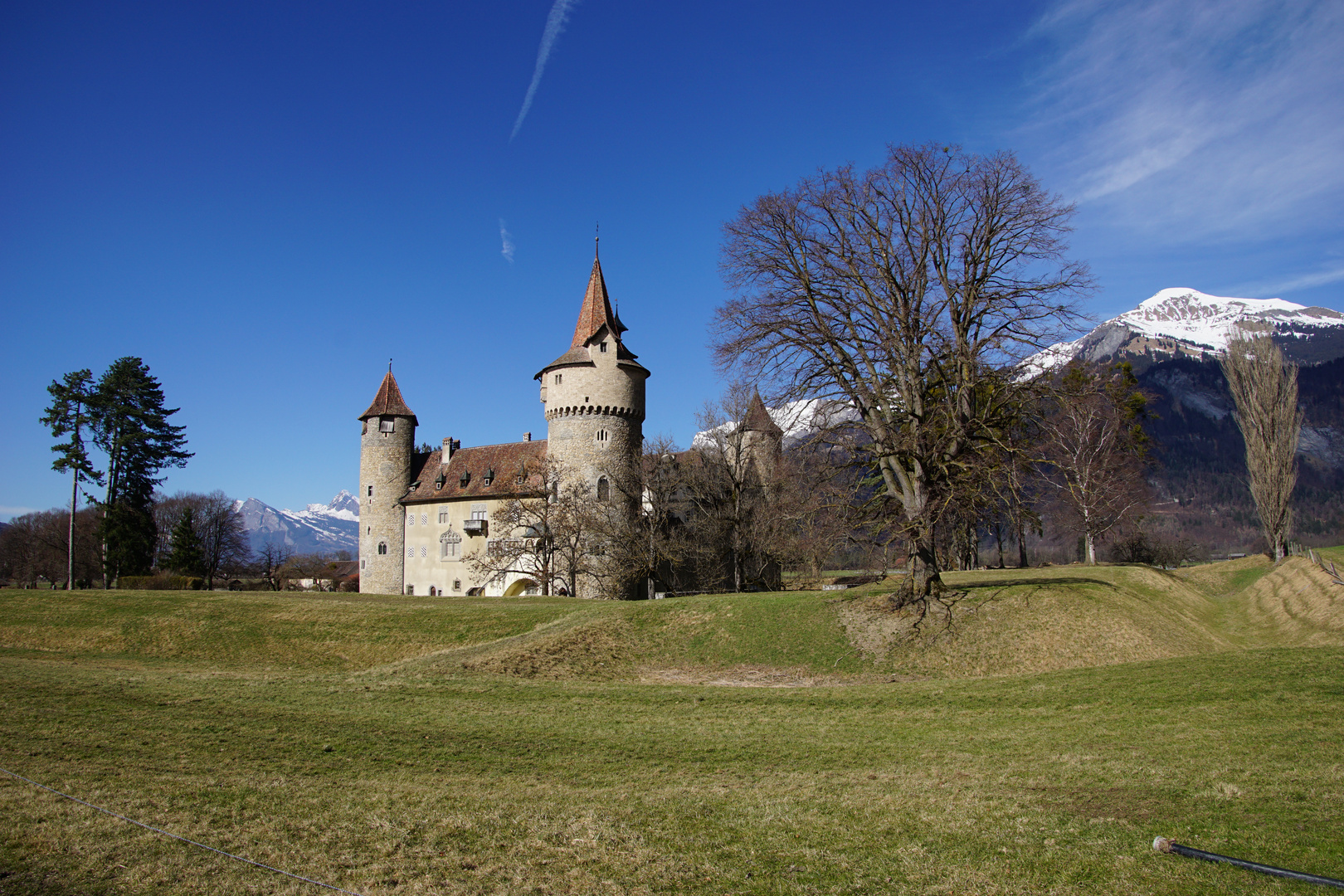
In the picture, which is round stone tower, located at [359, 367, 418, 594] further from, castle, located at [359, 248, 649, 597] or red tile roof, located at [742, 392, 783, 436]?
red tile roof, located at [742, 392, 783, 436]

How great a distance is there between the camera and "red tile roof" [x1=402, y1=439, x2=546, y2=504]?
54.5 metres

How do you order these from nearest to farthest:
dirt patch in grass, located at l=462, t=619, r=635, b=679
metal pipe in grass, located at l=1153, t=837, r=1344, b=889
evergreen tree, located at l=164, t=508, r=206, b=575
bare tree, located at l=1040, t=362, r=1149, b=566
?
metal pipe in grass, located at l=1153, t=837, r=1344, b=889
dirt patch in grass, located at l=462, t=619, r=635, b=679
bare tree, located at l=1040, t=362, r=1149, b=566
evergreen tree, located at l=164, t=508, r=206, b=575

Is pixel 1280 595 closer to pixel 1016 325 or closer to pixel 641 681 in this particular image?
pixel 1016 325

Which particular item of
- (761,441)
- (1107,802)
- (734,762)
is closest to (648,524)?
(761,441)

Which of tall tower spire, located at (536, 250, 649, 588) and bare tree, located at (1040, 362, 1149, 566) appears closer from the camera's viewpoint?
bare tree, located at (1040, 362, 1149, 566)

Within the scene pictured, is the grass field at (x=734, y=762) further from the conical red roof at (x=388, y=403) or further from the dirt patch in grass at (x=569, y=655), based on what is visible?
the conical red roof at (x=388, y=403)

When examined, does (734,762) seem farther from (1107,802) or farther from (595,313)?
(595,313)

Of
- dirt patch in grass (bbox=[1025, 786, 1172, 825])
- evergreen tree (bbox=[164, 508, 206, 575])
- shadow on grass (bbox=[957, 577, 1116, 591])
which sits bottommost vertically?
dirt patch in grass (bbox=[1025, 786, 1172, 825])

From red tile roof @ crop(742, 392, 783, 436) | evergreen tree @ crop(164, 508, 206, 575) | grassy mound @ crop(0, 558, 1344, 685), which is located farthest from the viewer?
evergreen tree @ crop(164, 508, 206, 575)

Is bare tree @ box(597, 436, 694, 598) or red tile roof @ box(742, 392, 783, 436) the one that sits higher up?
red tile roof @ box(742, 392, 783, 436)

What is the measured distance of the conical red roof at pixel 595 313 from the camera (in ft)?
169

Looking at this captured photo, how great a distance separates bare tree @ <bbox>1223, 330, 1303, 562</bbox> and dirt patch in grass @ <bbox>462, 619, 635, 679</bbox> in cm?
4311

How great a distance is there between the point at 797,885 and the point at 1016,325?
19836 millimetres

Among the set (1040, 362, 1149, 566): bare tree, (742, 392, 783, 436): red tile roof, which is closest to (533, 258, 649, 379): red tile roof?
(742, 392, 783, 436): red tile roof
